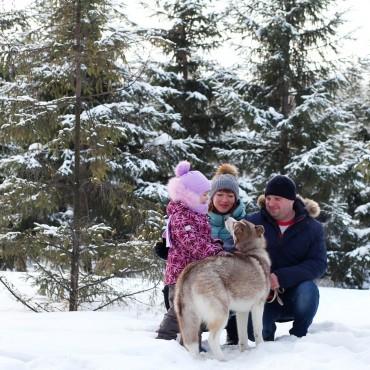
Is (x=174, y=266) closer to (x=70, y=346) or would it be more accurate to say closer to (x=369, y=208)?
(x=70, y=346)

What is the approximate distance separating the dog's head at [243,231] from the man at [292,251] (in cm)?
59

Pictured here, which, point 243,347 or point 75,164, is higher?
point 75,164

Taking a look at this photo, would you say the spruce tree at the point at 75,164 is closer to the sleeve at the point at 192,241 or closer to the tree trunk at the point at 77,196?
the tree trunk at the point at 77,196

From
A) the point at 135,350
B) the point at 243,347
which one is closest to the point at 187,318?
the point at 135,350

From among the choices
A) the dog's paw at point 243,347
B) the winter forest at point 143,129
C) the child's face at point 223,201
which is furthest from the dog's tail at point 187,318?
the winter forest at point 143,129

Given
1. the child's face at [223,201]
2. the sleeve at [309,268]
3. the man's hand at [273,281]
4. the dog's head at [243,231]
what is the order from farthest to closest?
the child's face at [223,201] → the sleeve at [309,268] → the man's hand at [273,281] → the dog's head at [243,231]

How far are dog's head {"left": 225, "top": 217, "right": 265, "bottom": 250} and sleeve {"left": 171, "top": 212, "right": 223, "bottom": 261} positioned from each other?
255 millimetres

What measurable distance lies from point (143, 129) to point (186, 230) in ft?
31.5

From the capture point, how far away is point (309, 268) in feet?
17.3

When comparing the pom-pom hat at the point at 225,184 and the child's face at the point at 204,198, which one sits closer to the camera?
the child's face at the point at 204,198

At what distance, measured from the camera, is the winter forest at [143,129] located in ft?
26.2

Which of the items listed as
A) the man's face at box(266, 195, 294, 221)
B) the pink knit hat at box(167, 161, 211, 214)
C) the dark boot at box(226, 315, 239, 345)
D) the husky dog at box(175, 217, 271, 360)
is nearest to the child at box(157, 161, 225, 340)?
the pink knit hat at box(167, 161, 211, 214)

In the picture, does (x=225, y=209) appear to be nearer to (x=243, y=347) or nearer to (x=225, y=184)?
(x=225, y=184)

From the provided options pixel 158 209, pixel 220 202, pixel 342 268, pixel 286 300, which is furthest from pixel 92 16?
pixel 342 268
